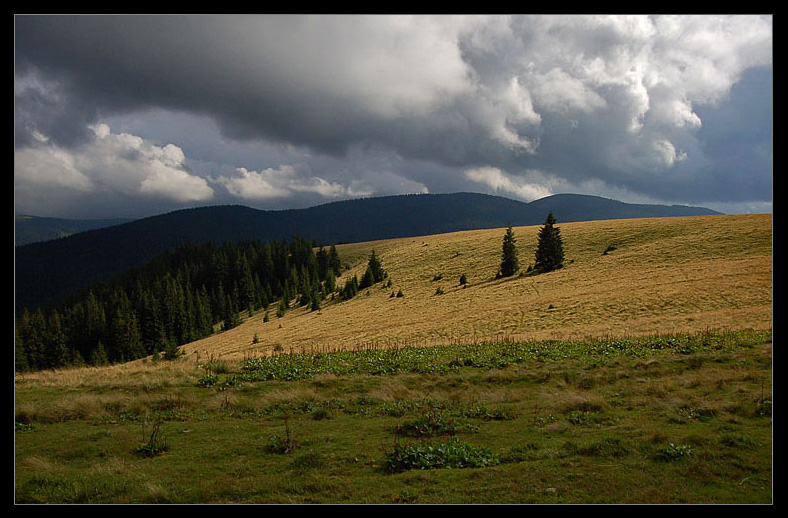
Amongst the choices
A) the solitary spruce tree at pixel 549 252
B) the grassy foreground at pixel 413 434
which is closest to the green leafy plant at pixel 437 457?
the grassy foreground at pixel 413 434

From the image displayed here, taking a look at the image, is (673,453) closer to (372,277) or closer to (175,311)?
(372,277)

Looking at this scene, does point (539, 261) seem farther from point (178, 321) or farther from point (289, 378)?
point (178, 321)

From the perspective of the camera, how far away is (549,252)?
58.0 metres

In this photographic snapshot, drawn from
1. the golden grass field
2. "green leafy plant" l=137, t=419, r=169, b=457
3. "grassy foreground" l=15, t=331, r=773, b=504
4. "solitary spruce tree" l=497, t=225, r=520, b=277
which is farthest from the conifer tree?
"green leafy plant" l=137, t=419, r=169, b=457

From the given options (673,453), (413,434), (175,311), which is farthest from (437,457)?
(175,311)

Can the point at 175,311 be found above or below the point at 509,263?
below

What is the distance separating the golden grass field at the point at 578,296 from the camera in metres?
30.2

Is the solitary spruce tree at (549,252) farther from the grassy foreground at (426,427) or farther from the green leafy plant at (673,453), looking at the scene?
the green leafy plant at (673,453)

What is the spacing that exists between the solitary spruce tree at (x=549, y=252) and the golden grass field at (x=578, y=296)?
221 centimetres

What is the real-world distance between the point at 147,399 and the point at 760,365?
20778mm

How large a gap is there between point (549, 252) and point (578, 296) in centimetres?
1949
